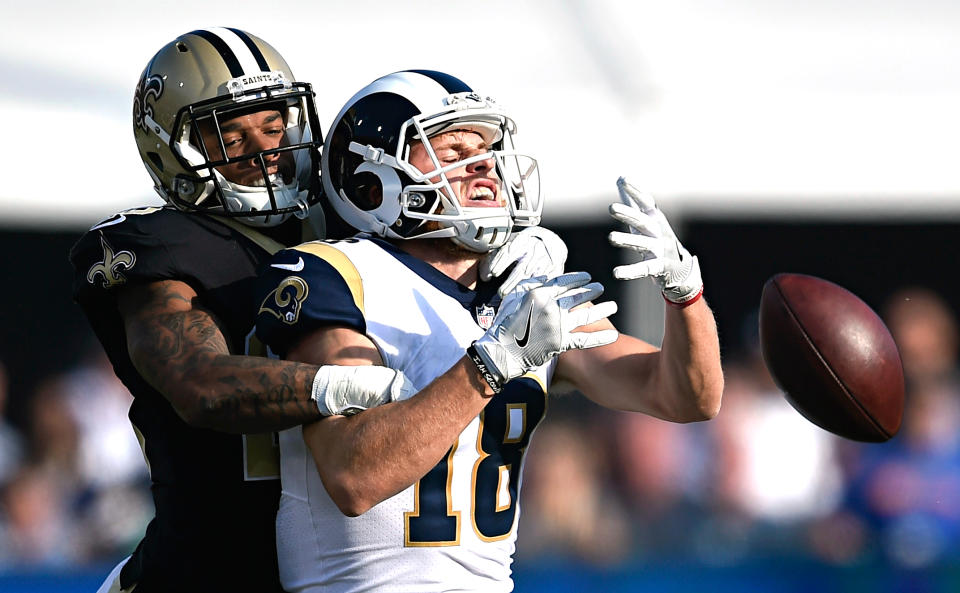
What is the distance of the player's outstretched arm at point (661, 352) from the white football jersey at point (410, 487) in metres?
0.25

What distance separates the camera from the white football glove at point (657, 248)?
2094 mm

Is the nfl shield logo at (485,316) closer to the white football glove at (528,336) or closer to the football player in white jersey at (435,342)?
the football player in white jersey at (435,342)

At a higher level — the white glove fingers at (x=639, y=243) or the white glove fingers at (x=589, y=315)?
the white glove fingers at (x=639, y=243)

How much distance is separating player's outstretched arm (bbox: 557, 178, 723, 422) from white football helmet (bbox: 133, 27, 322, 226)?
27.7 inches

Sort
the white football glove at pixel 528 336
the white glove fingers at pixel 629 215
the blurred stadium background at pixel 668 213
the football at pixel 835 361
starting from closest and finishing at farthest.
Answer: the white football glove at pixel 528 336
the white glove fingers at pixel 629 215
the football at pixel 835 361
the blurred stadium background at pixel 668 213

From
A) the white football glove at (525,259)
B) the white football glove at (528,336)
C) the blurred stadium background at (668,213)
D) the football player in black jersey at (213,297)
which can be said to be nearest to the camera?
the white football glove at (528,336)

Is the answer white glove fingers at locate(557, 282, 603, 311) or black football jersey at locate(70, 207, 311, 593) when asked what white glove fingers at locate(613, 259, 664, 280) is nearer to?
white glove fingers at locate(557, 282, 603, 311)

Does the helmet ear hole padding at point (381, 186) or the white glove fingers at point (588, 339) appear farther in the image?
the helmet ear hole padding at point (381, 186)

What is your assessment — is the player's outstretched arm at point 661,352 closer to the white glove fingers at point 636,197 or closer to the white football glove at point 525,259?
the white glove fingers at point 636,197

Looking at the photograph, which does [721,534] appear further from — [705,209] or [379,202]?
[379,202]

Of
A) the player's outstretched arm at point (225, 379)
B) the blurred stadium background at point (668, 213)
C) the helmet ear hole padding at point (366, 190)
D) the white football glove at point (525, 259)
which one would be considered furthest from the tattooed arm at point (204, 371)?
the blurred stadium background at point (668, 213)

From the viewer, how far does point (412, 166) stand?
2.30 metres

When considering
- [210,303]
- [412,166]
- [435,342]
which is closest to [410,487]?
[435,342]

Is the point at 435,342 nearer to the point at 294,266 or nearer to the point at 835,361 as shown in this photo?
the point at 294,266
